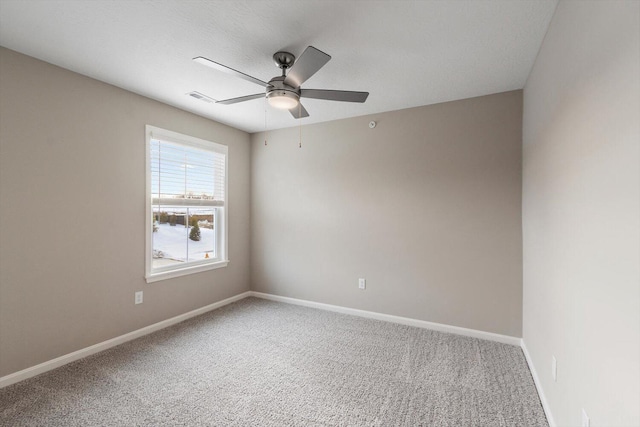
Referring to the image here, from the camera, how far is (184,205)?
3.63 m

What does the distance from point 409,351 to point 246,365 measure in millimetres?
1521

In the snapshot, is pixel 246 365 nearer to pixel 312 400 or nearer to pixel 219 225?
pixel 312 400

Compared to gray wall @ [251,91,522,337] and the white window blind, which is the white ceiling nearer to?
gray wall @ [251,91,522,337]

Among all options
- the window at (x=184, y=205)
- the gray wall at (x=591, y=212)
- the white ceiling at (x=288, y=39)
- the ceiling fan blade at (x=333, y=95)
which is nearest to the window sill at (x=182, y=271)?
the window at (x=184, y=205)

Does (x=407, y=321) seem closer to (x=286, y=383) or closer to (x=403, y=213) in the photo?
(x=403, y=213)

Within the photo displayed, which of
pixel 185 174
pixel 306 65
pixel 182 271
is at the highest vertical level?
pixel 306 65

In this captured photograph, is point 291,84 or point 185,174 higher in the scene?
point 291,84

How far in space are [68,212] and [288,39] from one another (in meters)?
2.37

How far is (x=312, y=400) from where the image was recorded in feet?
6.93

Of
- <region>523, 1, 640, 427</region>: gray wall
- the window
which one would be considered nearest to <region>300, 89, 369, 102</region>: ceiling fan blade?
<region>523, 1, 640, 427</region>: gray wall

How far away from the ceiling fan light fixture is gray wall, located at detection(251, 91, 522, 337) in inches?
66.3

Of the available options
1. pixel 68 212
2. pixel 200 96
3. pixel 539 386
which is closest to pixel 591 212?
pixel 539 386

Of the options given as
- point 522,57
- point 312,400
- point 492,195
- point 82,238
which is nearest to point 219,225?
point 82,238

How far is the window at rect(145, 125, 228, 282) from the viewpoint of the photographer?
130 inches
